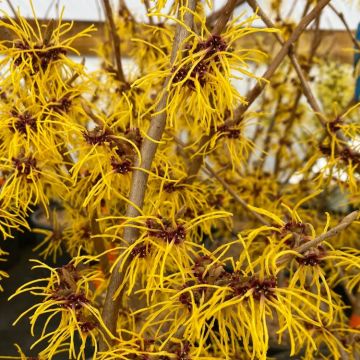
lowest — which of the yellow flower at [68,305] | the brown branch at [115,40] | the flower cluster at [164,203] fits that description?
the yellow flower at [68,305]

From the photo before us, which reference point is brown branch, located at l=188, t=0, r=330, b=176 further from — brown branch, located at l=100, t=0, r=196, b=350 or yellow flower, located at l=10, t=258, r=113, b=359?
yellow flower, located at l=10, t=258, r=113, b=359

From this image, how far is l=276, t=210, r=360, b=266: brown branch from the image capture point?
0.31m

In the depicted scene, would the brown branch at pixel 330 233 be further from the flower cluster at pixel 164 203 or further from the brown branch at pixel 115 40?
the brown branch at pixel 115 40

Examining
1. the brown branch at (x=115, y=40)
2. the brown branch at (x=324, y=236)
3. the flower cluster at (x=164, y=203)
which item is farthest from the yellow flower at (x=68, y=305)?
the brown branch at (x=115, y=40)

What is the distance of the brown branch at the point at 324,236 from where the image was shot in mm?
306

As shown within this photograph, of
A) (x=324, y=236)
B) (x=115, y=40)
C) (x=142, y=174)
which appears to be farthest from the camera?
(x=115, y=40)

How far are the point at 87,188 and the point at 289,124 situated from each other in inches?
22.9

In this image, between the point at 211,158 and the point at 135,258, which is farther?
the point at 211,158

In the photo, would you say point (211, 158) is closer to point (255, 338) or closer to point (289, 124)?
point (289, 124)

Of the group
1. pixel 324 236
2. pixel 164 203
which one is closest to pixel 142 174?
pixel 164 203

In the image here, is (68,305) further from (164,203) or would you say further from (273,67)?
(273,67)

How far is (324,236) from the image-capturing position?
1.00ft

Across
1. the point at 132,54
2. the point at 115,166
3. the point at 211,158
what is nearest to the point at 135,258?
the point at 115,166

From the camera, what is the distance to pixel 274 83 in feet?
3.18
